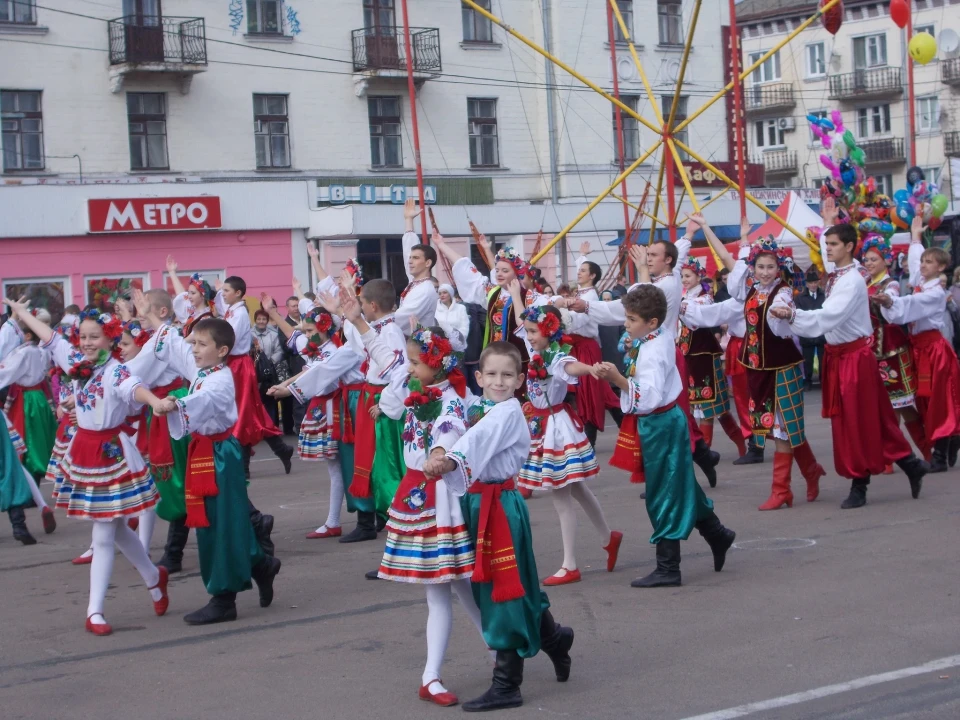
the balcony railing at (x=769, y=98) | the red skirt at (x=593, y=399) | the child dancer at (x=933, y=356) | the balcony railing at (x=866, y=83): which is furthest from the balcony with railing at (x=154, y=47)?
the balcony railing at (x=769, y=98)

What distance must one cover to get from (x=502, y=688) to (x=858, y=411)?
518 centimetres

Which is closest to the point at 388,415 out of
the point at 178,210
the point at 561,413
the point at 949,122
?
the point at 561,413

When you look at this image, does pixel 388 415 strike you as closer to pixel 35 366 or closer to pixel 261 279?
pixel 35 366

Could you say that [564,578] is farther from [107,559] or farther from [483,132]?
[483,132]

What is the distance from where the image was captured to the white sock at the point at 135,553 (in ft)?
24.3

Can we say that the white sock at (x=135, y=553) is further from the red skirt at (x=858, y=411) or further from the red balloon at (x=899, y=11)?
the red balloon at (x=899, y=11)

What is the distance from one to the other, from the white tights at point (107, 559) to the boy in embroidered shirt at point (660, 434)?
111 inches

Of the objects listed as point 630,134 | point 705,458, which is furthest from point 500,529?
point 630,134

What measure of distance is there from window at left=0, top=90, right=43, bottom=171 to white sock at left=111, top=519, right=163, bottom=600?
20.1m

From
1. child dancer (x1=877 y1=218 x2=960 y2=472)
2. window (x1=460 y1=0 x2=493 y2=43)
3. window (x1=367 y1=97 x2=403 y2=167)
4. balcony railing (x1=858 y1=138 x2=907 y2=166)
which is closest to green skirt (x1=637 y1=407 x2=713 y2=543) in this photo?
child dancer (x1=877 y1=218 x2=960 y2=472)

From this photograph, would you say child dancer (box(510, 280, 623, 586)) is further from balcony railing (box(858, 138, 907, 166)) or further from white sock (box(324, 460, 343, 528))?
balcony railing (box(858, 138, 907, 166))

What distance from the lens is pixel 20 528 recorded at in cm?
1045

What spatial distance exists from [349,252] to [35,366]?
52.1ft

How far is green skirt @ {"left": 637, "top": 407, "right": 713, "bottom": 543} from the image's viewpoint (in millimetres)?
7543
